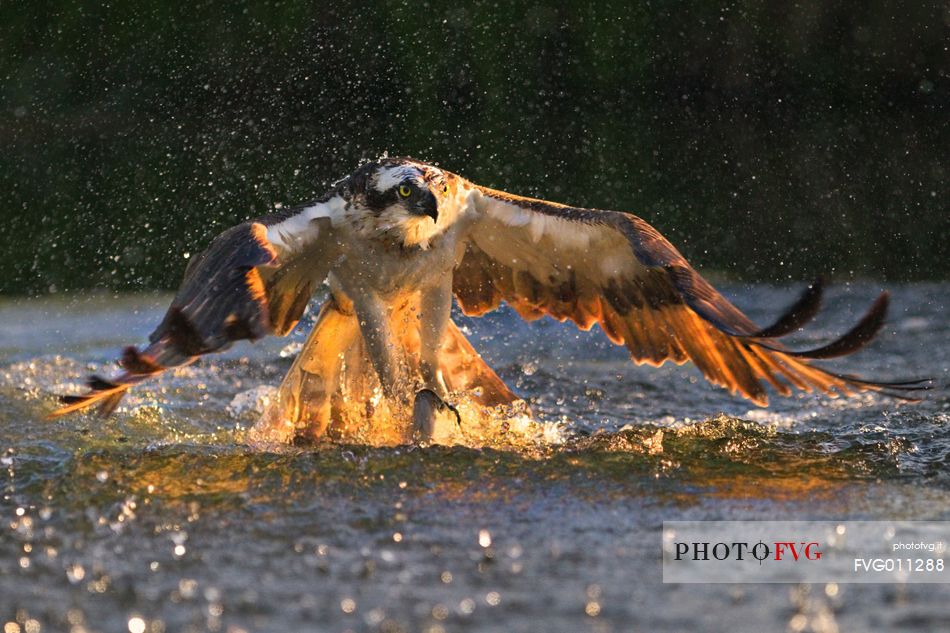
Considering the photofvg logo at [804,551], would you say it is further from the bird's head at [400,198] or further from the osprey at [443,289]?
the bird's head at [400,198]

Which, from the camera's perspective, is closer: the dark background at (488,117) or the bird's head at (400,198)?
the bird's head at (400,198)

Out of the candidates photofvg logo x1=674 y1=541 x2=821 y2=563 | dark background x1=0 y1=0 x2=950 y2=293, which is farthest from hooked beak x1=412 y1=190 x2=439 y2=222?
dark background x1=0 y1=0 x2=950 y2=293

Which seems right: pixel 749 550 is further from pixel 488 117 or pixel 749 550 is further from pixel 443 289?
pixel 488 117

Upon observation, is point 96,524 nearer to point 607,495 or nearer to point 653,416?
point 607,495

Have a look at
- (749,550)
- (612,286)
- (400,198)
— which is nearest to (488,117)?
(612,286)

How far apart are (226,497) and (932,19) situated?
1086cm

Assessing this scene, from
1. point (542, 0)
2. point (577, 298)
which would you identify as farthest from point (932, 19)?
point (577, 298)

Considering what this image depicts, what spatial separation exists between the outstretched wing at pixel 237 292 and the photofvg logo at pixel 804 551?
5.47 feet

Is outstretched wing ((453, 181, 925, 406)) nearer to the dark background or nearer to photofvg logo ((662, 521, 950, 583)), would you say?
photofvg logo ((662, 521, 950, 583))

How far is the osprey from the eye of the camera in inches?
227

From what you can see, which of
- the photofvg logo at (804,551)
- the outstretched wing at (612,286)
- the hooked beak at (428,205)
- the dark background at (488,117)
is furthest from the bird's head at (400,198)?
the dark background at (488,117)

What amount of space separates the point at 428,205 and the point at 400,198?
131mm

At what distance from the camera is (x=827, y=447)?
20.2 ft

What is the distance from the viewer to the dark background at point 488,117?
38.4ft
